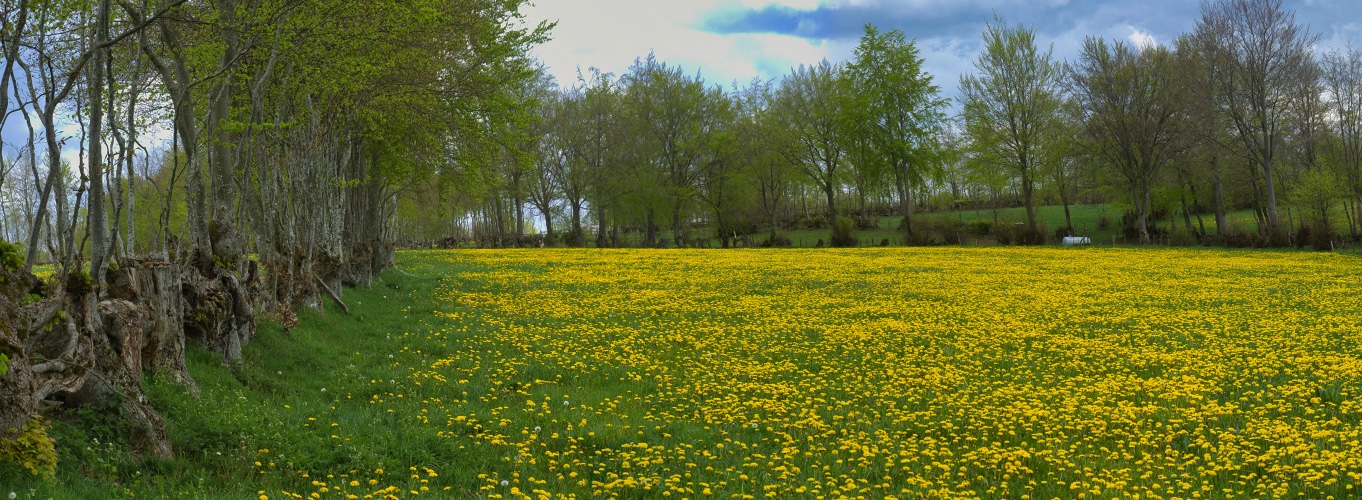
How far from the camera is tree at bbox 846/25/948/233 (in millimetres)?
54969

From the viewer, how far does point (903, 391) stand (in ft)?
36.7

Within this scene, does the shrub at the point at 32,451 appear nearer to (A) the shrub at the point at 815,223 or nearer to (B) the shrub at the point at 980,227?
(B) the shrub at the point at 980,227

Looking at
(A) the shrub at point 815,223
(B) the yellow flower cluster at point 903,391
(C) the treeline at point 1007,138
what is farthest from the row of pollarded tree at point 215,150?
(A) the shrub at point 815,223

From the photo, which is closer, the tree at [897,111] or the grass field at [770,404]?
the grass field at [770,404]

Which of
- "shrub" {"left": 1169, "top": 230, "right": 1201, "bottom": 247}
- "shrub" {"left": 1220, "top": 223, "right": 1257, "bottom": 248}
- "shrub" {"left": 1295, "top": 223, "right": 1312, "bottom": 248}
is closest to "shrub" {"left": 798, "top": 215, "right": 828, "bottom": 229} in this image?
"shrub" {"left": 1169, "top": 230, "right": 1201, "bottom": 247}

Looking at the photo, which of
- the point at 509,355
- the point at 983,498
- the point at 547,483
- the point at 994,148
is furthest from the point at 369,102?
the point at 994,148

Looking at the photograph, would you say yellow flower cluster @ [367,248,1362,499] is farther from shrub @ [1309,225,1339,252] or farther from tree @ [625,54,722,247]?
tree @ [625,54,722,247]

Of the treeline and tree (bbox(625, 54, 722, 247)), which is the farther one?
tree (bbox(625, 54, 722, 247))

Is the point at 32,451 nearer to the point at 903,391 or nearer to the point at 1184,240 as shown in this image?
the point at 903,391

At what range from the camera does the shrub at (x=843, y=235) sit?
173ft

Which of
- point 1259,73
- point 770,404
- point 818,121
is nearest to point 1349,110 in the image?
point 1259,73

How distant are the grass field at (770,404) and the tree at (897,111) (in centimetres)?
3482

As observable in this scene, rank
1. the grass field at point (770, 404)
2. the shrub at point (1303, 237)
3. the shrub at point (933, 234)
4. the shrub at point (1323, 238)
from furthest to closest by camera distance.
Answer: the shrub at point (933, 234), the shrub at point (1303, 237), the shrub at point (1323, 238), the grass field at point (770, 404)

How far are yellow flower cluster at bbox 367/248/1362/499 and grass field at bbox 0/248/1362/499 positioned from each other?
47 millimetres
